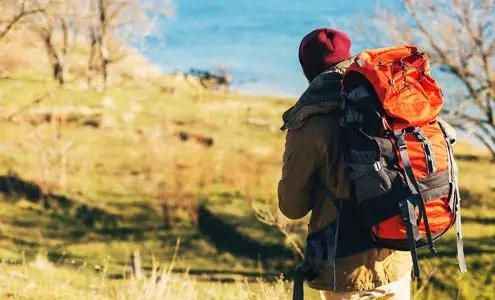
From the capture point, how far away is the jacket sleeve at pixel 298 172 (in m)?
2.78

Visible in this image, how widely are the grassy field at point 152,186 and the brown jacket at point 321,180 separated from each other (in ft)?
37.4

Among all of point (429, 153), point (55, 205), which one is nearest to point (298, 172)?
point (429, 153)

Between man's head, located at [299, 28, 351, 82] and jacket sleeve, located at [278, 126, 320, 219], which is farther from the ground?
man's head, located at [299, 28, 351, 82]

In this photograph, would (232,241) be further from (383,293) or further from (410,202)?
(410,202)

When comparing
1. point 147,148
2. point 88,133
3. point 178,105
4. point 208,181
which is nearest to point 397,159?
point 208,181

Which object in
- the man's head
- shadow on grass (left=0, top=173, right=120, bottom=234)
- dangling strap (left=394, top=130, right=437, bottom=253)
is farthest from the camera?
shadow on grass (left=0, top=173, right=120, bottom=234)

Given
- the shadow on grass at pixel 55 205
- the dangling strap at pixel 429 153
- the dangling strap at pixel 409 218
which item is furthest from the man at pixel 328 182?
the shadow on grass at pixel 55 205

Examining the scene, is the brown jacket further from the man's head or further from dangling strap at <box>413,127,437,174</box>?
dangling strap at <box>413,127,437,174</box>

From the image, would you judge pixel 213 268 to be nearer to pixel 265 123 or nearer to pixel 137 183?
pixel 137 183

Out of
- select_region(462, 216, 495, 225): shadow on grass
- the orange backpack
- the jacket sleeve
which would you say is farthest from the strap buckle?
select_region(462, 216, 495, 225): shadow on grass

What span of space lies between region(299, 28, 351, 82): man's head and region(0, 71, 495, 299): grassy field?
1166 centimetres

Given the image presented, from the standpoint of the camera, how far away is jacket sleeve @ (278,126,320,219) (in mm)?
2777

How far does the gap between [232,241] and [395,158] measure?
18.4 metres

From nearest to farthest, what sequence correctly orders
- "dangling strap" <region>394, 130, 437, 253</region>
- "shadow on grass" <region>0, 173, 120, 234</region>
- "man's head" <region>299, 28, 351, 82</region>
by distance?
"dangling strap" <region>394, 130, 437, 253</region> < "man's head" <region>299, 28, 351, 82</region> < "shadow on grass" <region>0, 173, 120, 234</region>
